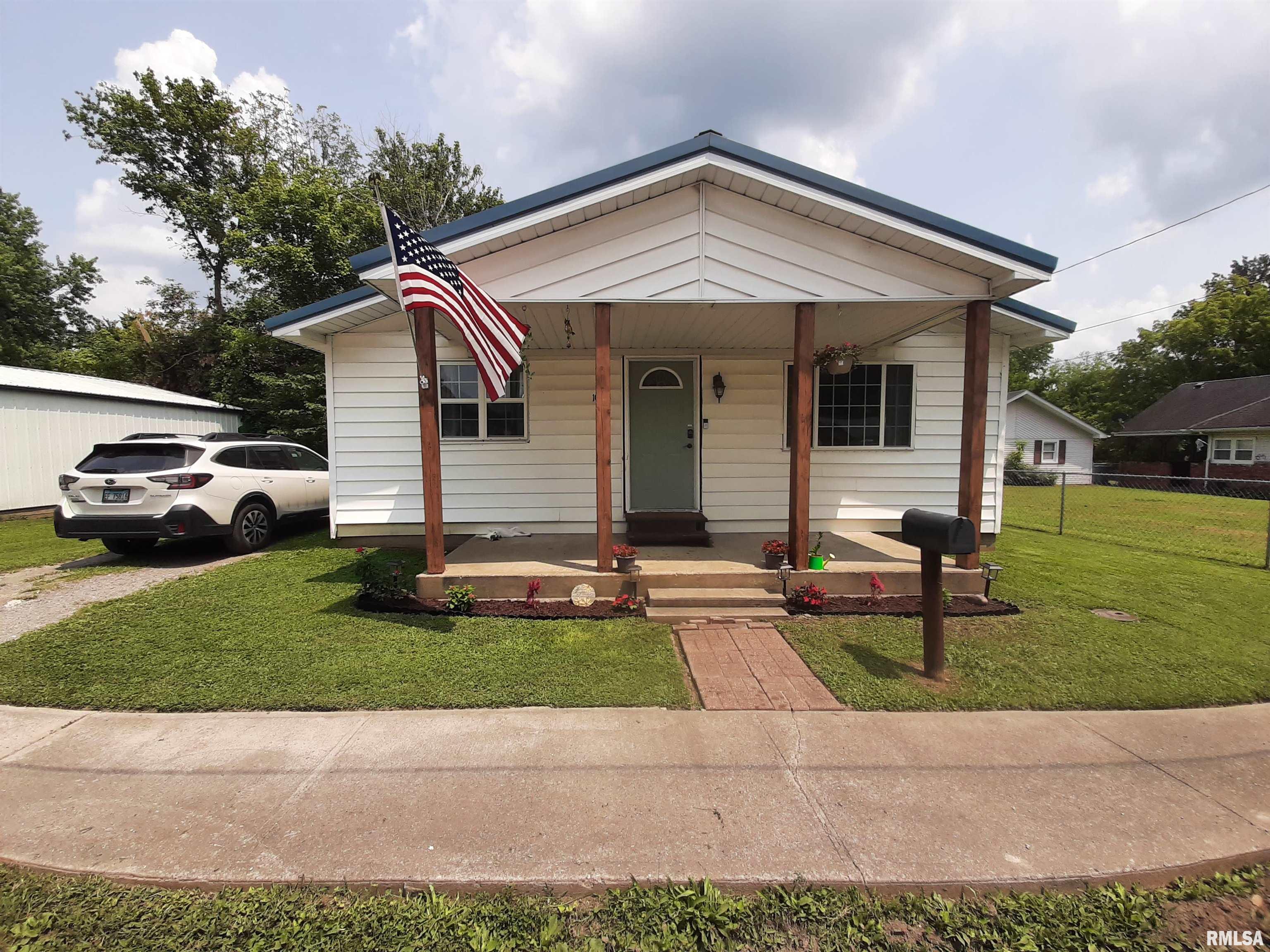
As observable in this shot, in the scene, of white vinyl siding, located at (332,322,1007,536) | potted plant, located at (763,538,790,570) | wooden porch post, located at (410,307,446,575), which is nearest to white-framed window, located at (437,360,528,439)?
white vinyl siding, located at (332,322,1007,536)

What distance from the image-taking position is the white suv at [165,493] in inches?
241

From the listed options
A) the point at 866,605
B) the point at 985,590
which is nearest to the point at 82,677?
the point at 866,605

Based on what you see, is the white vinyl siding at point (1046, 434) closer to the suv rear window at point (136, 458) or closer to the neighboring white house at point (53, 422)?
the suv rear window at point (136, 458)

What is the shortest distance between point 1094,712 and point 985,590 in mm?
2129

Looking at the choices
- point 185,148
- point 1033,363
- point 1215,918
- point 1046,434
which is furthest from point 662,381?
point 1033,363

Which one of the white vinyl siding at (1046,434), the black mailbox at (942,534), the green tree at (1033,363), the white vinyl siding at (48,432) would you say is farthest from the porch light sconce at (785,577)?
the green tree at (1033,363)

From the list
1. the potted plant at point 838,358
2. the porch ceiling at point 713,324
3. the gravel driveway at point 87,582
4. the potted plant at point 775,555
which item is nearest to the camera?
the gravel driveway at point 87,582

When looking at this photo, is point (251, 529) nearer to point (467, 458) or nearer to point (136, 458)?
point (136, 458)

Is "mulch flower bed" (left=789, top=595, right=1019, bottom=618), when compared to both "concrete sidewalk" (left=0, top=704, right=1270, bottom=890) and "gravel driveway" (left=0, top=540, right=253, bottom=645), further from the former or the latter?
"gravel driveway" (left=0, top=540, right=253, bottom=645)

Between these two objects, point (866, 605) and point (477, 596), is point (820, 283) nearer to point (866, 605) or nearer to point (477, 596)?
point (866, 605)

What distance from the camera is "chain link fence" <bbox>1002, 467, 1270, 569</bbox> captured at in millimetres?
8266

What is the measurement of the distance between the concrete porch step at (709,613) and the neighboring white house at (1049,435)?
30.4 meters

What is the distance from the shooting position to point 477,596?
203 inches

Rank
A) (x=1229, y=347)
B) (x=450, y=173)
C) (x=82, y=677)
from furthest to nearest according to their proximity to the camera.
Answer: (x=1229, y=347)
(x=450, y=173)
(x=82, y=677)
